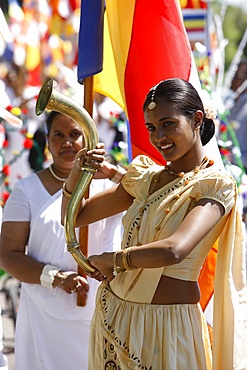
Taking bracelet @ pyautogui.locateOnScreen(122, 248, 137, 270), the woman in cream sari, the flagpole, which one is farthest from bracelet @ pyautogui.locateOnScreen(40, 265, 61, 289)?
bracelet @ pyautogui.locateOnScreen(122, 248, 137, 270)

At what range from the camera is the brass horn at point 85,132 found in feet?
10.8

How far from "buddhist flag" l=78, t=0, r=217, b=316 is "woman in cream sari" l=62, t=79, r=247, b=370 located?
0.87 metres

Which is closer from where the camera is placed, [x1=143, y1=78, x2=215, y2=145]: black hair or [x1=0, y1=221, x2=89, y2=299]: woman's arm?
[x1=143, y1=78, x2=215, y2=145]: black hair

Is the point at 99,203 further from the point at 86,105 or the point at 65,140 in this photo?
the point at 65,140

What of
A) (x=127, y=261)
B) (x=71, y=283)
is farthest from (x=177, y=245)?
(x=71, y=283)

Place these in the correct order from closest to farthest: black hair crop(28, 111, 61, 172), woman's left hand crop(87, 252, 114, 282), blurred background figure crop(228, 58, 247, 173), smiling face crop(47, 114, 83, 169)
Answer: woman's left hand crop(87, 252, 114, 282) → smiling face crop(47, 114, 83, 169) → black hair crop(28, 111, 61, 172) → blurred background figure crop(228, 58, 247, 173)

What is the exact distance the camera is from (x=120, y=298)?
3271 millimetres

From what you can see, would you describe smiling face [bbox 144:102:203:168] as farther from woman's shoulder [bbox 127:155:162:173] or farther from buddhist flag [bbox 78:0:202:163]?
buddhist flag [bbox 78:0:202:163]

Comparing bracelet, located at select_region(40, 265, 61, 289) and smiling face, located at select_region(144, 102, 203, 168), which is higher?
smiling face, located at select_region(144, 102, 203, 168)

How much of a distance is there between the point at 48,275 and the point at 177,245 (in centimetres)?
137

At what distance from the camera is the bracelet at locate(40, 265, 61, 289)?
4152mm

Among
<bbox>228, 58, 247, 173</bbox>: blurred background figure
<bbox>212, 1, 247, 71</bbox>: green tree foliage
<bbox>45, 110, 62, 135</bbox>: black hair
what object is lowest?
<bbox>45, 110, 62, 135</bbox>: black hair

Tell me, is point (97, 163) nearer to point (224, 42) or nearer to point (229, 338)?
point (229, 338)

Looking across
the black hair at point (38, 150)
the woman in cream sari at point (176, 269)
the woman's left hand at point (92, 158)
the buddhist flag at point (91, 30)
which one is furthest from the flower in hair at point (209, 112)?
the black hair at point (38, 150)
